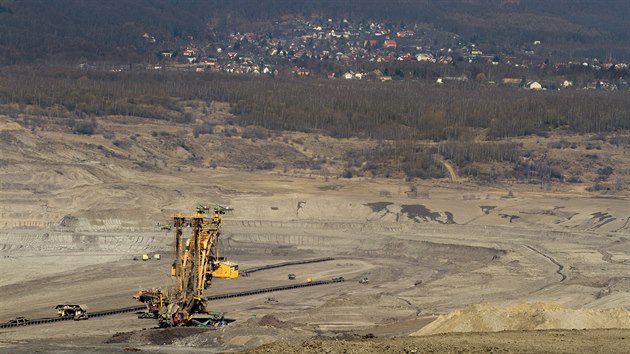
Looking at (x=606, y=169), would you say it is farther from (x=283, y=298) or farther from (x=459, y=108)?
(x=283, y=298)

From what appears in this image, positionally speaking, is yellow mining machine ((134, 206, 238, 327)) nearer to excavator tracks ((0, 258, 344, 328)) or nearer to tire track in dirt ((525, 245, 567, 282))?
excavator tracks ((0, 258, 344, 328))

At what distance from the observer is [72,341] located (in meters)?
65.8

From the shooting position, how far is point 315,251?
108 m

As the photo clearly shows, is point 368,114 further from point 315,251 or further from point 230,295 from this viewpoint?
point 230,295

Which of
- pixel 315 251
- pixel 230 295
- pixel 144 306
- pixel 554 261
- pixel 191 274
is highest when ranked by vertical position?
pixel 191 274

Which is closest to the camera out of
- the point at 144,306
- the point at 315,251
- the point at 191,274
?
the point at 191,274

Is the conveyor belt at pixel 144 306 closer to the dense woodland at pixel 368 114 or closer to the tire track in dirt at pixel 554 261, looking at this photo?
the tire track in dirt at pixel 554 261

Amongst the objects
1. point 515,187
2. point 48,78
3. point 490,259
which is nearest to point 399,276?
point 490,259

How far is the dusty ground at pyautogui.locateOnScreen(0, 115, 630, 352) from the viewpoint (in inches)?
2435

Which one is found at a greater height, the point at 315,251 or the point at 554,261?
the point at 554,261

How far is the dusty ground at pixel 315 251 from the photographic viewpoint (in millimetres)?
61844

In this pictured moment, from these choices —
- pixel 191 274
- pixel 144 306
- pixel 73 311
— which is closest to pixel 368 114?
pixel 144 306

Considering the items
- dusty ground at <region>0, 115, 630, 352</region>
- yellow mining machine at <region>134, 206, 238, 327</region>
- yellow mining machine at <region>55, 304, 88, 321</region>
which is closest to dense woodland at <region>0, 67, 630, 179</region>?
dusty ground at <region>0, 115, 630, 352</region>

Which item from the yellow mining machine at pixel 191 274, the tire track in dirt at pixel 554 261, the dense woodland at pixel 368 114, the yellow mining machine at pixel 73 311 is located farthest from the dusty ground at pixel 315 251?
the dense woodland at pixel 368 114
